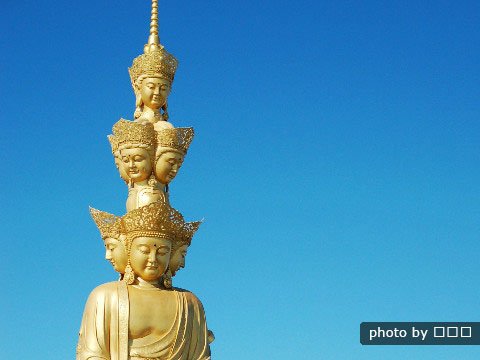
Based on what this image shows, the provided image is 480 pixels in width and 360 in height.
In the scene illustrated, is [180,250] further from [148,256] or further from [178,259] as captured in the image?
[148,256]

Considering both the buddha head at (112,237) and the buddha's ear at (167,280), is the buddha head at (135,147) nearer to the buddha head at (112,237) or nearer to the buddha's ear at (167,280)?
the buddha head at (112,237)

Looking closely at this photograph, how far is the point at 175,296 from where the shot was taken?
1564cm

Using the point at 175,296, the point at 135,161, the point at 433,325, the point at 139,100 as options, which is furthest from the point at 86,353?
the point at 433,325

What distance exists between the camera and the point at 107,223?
15.8 meters

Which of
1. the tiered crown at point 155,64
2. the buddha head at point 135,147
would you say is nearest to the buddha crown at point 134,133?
the buddha head at point 135,147

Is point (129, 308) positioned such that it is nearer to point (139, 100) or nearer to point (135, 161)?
point (135, 161)

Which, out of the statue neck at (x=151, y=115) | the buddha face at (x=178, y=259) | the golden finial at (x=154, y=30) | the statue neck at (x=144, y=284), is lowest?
the statue neck at (x=144, y=284)

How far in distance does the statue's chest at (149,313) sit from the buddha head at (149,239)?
27 centimetres

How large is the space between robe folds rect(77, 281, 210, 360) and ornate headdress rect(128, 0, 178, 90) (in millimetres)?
3640

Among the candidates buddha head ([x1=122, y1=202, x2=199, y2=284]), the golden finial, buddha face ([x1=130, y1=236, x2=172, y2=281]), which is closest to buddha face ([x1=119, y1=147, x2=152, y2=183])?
buddha head ([x1=122, y1=202, x2=199, y2=284])

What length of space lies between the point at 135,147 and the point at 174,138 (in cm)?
62

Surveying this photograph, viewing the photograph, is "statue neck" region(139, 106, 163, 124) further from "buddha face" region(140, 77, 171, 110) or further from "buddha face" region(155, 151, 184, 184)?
"buddha face" region(155, 151, 184, 184)

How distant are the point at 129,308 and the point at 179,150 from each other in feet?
8.98

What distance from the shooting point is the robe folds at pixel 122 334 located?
49.3 feet
